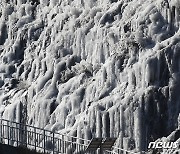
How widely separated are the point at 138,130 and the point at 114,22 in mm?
5768

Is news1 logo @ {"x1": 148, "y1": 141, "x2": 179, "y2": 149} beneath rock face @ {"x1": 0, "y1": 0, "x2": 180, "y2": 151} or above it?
beneath

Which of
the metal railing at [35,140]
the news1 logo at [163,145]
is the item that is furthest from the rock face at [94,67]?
the metal railing at [35,140]

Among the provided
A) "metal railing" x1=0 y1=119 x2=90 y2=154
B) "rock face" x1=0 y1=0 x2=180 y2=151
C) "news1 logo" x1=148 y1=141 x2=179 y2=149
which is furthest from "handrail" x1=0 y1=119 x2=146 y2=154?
"news1 logo" x1=148 y1=141 x2=179 y2=149

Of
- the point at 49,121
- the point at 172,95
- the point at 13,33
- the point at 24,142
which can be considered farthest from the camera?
the point at 13,33

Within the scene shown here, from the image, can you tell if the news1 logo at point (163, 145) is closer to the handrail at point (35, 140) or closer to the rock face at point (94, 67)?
the rock face at point (94, 67)

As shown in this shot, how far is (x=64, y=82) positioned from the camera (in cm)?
3784

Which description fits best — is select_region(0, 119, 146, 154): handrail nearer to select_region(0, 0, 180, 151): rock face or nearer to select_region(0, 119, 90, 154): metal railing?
select_region(0, 119, 90, 154): metal railing

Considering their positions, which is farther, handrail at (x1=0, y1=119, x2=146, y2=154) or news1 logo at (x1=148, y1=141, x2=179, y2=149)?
handrail at (x1=0, y1=119, x2=146, y2=154)

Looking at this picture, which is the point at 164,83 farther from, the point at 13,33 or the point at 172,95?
the point at 13,33

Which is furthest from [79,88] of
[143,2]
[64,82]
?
[143,2]

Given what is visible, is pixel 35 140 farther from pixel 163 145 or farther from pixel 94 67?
pixel 163 145

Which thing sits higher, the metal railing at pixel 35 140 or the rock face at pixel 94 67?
the rock face at pixel 94 67

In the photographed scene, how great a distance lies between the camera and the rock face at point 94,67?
32.7 meters

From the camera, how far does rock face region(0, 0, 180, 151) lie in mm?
32656
